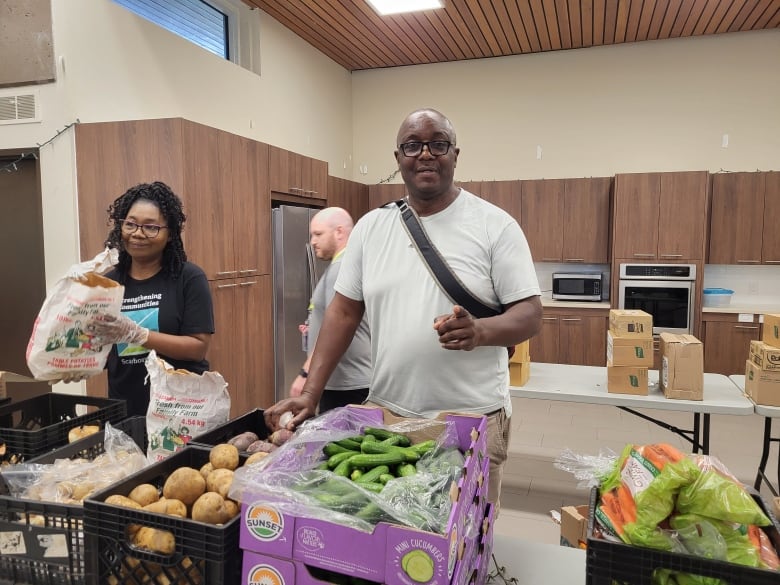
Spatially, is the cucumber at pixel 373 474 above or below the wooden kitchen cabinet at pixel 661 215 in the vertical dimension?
below

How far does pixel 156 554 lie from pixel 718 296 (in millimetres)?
5742

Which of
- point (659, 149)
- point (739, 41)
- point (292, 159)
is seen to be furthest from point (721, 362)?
point (292, 159)

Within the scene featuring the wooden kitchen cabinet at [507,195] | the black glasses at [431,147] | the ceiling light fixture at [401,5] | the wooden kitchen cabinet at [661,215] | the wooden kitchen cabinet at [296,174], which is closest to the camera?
the black glasses at [431,147]

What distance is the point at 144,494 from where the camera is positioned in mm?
943

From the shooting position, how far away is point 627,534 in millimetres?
805

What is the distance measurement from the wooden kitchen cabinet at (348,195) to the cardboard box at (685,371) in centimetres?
339

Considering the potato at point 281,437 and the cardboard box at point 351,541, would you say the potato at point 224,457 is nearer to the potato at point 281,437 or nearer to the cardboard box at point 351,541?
the potato at point 281,437

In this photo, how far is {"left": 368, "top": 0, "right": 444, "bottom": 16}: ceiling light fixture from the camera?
4.31 metres

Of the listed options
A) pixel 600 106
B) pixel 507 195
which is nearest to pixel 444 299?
pixel 507 195

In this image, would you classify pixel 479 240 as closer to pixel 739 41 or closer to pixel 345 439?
pixel 345 439

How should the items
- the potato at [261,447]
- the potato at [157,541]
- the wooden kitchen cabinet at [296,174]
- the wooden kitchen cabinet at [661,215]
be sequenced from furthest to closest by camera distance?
1. the wooden kitchen cabinet at [661,215]
2. the wooden kitchen cabinet at [296,174]
3. the potato at [261,447]
4. the potato at [157,541]

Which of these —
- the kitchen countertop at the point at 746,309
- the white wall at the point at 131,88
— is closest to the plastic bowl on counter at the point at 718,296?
the kitchen countertop at the point at 746,309

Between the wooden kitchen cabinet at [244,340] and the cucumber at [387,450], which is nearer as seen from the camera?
the cucumber at [387,450]

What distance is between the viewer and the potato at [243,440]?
1165 millimetres
